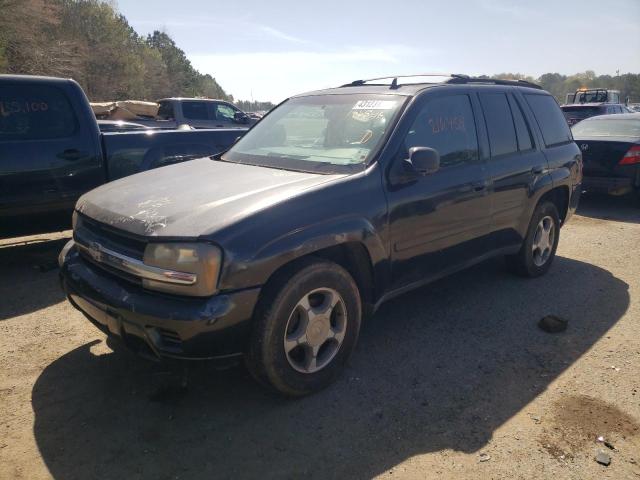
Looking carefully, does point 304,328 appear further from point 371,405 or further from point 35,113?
point 35,113

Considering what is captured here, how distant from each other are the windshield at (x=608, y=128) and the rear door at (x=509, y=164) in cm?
516

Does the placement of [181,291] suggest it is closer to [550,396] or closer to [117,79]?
[550,396]

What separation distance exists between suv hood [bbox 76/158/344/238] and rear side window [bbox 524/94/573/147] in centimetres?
277

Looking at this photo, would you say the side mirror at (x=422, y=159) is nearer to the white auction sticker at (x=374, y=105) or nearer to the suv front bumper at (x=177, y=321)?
the white auction sticker at (x=374, y=105)

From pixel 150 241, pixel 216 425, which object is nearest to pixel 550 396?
pixel 216 425

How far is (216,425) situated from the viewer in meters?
2.74

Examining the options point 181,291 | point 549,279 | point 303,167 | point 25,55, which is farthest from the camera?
point 25,55

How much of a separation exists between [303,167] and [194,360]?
151cm

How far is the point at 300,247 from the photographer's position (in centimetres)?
269

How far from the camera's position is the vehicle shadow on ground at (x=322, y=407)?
2473mm

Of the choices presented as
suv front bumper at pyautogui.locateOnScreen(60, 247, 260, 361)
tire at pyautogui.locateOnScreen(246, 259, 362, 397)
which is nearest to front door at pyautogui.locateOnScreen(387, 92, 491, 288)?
tire at pyautogui.locateOnScreen(246, 259, 362, 397)

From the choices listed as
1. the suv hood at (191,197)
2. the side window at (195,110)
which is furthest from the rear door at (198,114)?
the suv hood at (191,197)

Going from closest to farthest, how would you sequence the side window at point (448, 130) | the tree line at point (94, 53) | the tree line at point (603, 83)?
the side window at point (448, 130) < the tree line at point (94, 53) < the tree line at point (603, 83)

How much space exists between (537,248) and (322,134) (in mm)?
2674
